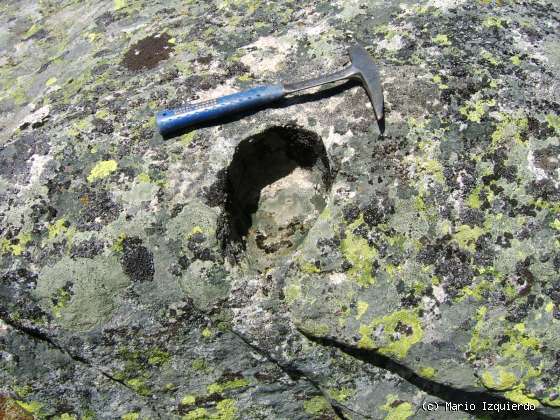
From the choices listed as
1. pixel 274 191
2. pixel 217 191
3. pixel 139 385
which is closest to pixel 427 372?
pixel 274 191

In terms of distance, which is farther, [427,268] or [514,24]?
[514,24]

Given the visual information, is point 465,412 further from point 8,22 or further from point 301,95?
point 8,22

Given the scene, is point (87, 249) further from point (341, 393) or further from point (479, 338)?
point (479, 338)

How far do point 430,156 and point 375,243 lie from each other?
2.49 feet

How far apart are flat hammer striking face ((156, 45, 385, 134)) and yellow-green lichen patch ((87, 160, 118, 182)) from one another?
1.47 feet

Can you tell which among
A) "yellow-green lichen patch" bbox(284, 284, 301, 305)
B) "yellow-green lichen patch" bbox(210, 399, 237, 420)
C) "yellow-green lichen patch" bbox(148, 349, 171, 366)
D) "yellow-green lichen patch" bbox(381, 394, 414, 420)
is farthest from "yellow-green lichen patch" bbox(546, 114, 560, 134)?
"yellow-green lichen patch" bbox(148, 349, 171, 366)

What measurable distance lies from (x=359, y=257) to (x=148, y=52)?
105 inches

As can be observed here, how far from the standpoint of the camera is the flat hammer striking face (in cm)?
396

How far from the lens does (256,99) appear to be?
4023 mm

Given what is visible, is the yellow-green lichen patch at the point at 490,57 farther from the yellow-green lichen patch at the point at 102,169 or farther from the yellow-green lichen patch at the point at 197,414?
the yellow-green lichen patch at the point at 197,414

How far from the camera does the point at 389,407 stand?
4.00 metres

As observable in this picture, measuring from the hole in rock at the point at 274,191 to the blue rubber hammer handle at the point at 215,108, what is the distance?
9.8 inches

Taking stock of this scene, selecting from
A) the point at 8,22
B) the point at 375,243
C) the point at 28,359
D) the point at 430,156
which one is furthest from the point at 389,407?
the point at 8,22

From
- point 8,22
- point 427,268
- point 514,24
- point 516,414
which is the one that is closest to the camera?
point 427,268
